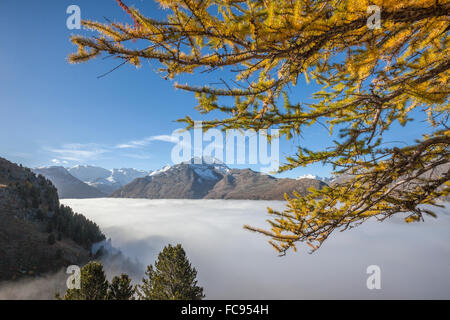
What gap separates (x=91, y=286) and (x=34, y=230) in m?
67.3

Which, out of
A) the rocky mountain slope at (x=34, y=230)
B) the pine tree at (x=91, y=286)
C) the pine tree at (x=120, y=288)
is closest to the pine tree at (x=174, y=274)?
the pine tree at (x=120, y=288)

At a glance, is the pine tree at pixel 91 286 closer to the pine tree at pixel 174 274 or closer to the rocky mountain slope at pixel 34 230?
the pine tree at pixel 174 274

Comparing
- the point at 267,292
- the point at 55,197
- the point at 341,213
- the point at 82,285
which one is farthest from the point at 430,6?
the point at 267,292

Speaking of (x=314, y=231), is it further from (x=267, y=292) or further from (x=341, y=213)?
(x=267, y=292)

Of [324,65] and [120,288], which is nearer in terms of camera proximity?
[324,65]

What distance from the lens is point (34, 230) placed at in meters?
59.4

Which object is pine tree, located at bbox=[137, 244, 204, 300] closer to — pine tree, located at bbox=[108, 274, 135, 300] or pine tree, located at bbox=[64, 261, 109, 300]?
pine tree, located at bbox=[108, 274, 135, 300]

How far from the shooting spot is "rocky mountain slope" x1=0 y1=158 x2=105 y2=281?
52969 millimetres

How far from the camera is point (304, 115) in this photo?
9.77ft

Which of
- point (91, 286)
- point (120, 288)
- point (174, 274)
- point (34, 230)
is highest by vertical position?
point (91, 286)

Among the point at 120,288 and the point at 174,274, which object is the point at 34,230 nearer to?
Result: the point at 174,274

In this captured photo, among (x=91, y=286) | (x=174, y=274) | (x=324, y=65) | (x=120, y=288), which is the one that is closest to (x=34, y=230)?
(x=174, y=274)

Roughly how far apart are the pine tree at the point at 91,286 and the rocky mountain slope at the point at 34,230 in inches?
2347
